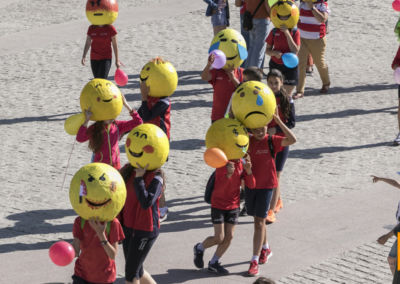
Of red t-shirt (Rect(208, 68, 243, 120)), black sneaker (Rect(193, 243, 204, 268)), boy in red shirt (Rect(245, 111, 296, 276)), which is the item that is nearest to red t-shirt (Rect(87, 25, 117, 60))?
red t-shirt (Rect(208, 68, 243, 120))

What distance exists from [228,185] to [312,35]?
6997mm

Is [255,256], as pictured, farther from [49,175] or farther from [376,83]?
[376,83]

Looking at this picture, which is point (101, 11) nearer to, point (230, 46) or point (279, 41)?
point (279, 41)

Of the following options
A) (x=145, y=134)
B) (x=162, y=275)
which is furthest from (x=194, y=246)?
(x=145, y=134)

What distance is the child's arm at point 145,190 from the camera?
23.5ft

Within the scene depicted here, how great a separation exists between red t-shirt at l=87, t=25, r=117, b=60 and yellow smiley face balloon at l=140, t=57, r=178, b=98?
12.7ft

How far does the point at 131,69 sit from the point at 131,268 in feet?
28.5

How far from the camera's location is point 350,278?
825cm

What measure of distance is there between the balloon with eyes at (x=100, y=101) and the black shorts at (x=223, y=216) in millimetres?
1378

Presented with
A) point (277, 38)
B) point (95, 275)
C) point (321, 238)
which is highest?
point (277, 38)

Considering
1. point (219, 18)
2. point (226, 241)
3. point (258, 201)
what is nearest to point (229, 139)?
point (258, 201)

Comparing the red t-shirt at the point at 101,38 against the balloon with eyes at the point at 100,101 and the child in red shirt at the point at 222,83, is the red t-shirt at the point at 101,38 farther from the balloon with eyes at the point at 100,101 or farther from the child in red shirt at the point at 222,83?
the balloon with eyes at the point at 100,101

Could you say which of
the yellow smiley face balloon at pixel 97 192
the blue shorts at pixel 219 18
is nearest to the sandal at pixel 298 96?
the blue shorts at pixel 219 18

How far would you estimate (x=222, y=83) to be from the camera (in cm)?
983
